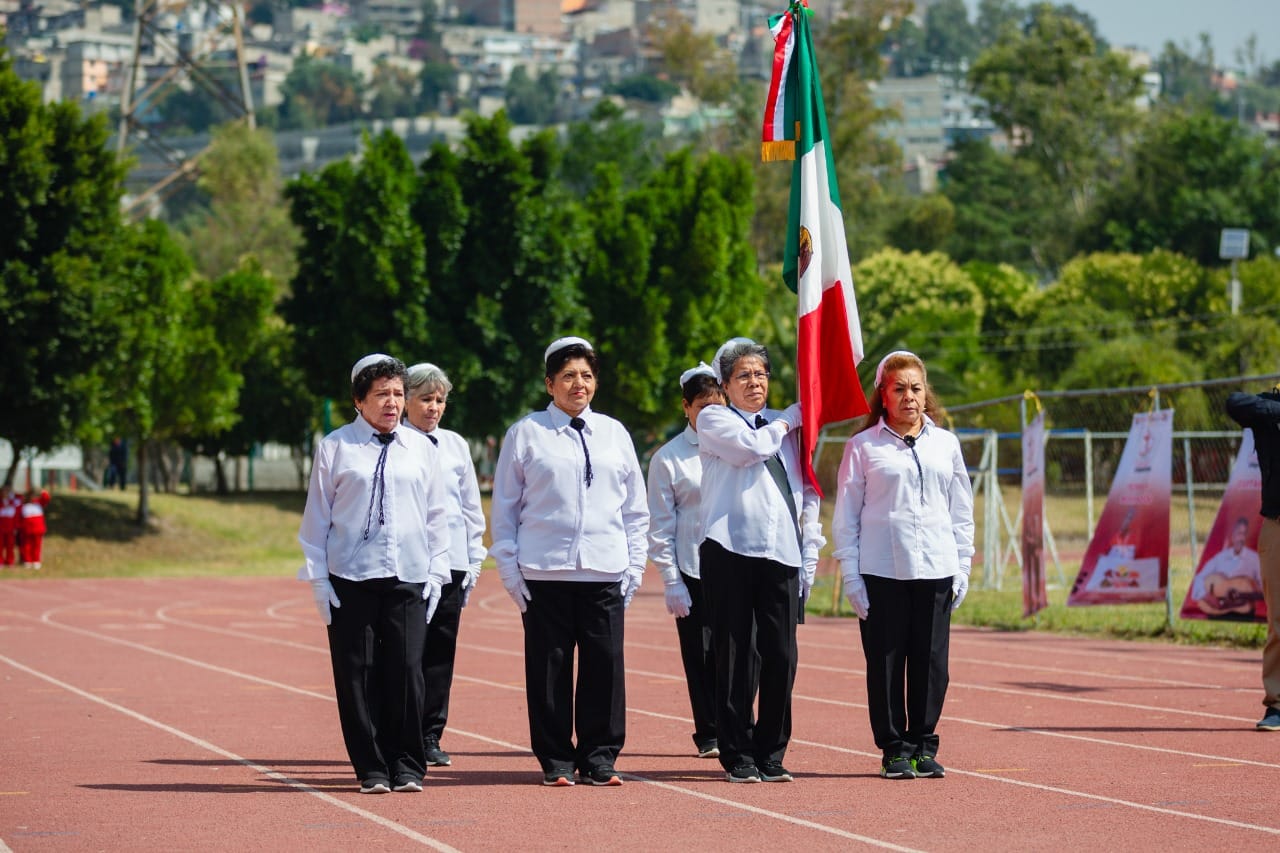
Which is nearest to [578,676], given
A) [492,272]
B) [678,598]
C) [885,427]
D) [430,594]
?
[678,598]

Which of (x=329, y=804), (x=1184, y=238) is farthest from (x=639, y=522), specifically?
(x=1184, y=238)

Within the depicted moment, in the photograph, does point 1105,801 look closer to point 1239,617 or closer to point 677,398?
point 1239,617

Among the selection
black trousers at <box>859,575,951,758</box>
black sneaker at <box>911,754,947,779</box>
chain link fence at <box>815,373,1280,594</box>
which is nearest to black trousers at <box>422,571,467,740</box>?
black trousers at <box>859,575,951,758</box>

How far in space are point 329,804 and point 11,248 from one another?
2840 centimetres

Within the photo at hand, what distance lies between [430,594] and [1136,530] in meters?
10.1

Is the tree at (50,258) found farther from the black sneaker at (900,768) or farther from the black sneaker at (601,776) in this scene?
the black sneaker at (900,768)

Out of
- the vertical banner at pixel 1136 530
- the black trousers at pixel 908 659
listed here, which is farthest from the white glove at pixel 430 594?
the vertical banner at pixel 1136 530

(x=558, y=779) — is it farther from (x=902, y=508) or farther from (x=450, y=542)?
(x=902, y=508)

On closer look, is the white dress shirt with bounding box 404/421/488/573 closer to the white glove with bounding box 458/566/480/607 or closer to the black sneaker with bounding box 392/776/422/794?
the white glove with bounding box 458/566/480/607

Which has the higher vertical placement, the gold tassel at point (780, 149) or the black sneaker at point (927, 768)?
the gold tassel at point (780, 149)

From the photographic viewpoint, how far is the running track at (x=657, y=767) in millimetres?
7648

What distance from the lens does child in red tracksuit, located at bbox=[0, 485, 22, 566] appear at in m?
35.6

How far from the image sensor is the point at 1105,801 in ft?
27.5

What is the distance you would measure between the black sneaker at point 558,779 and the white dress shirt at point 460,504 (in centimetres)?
138
